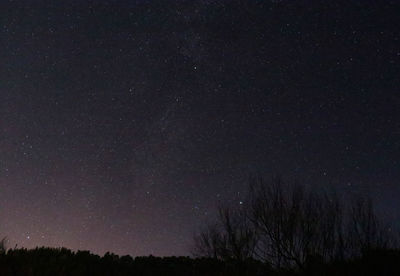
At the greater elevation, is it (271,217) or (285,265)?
(271,217)

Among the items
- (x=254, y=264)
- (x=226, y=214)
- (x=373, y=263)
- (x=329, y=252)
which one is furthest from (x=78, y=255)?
(x=226, y=214)

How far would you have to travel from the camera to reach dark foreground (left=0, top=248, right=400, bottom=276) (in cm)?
670

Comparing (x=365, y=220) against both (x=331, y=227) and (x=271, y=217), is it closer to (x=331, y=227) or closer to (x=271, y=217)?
(x=331, y=227)

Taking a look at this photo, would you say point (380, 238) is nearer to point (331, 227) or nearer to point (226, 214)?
point (331, 227)

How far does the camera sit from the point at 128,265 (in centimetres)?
1012

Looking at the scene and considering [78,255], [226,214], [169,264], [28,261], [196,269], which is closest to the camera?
[28,261]

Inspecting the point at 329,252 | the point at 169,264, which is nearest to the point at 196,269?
the point at 169,264

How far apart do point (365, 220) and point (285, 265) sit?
4.28 meters

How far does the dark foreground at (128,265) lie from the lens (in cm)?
670

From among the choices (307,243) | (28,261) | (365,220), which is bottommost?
(28,261)

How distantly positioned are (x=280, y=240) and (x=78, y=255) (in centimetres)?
785

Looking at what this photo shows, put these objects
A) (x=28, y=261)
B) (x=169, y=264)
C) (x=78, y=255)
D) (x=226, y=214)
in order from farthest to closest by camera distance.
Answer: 1. (x=226, y=214)
2. (x=169, y=264)
3. (x=78, y=255)
4. (x=28, y=261)

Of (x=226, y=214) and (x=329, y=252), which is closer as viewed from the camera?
(x=329, y=252)

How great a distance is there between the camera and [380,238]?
13.7 metres
